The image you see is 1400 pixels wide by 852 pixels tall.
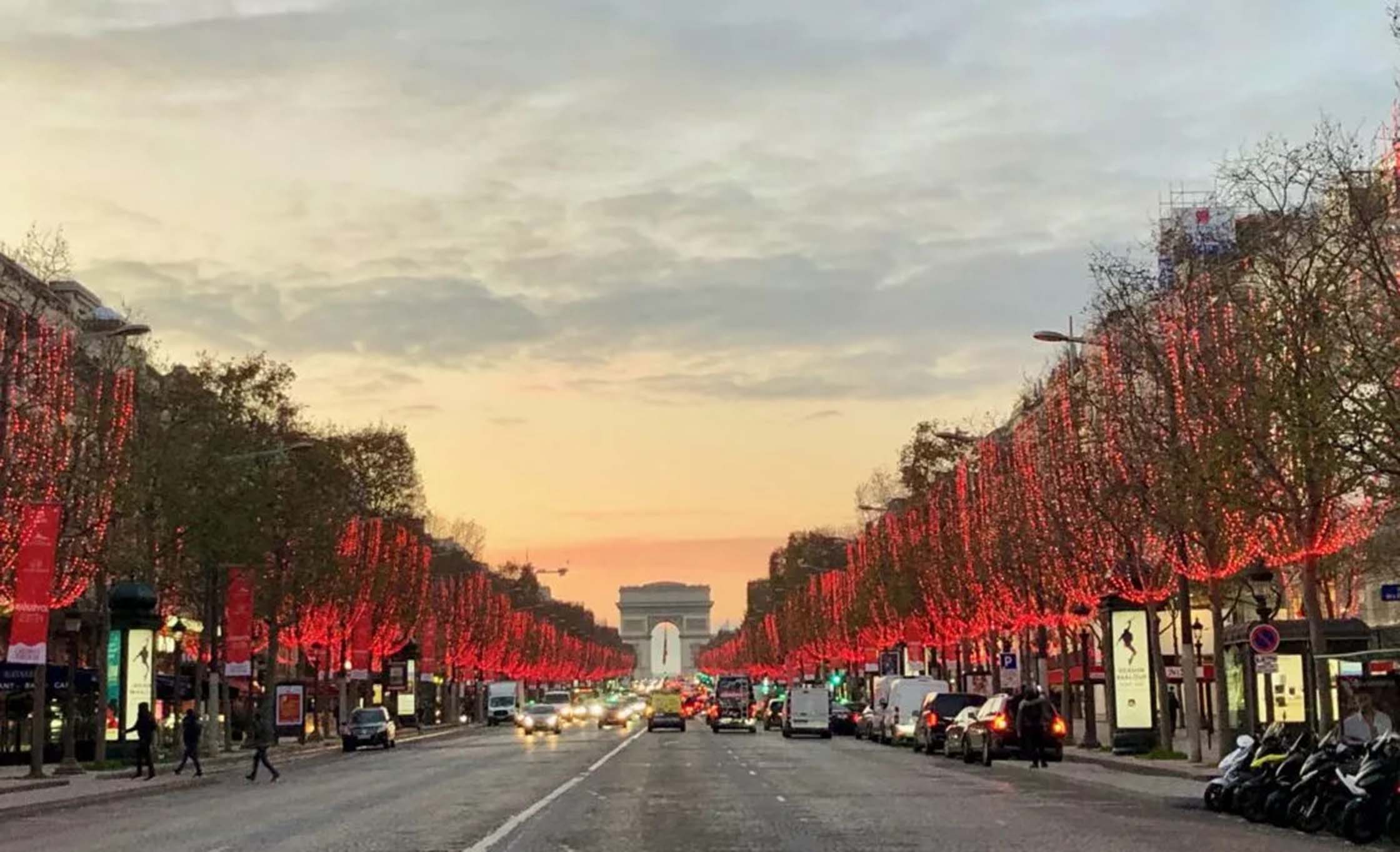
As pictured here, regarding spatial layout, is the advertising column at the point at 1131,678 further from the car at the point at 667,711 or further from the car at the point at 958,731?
the car at the point at 667,711

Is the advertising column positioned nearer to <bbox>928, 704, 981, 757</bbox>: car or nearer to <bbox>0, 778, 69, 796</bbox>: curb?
<bbox>928, 704, 981, 757</bbox>: car

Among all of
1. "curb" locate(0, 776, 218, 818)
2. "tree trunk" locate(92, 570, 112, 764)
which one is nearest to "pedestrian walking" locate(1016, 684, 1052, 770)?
"curb" locate(0, 776, 218, 818)

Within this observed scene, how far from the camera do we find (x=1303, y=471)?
32.2 m

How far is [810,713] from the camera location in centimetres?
8344

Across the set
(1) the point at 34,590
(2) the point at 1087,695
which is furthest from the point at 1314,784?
(1) the point at 34,590

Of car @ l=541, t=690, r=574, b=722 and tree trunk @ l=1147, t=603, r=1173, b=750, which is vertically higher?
tree trunk @ l=1147, t=603, r=1173, b=750

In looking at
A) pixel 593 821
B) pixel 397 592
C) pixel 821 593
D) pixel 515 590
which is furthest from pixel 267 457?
pixel 515 590

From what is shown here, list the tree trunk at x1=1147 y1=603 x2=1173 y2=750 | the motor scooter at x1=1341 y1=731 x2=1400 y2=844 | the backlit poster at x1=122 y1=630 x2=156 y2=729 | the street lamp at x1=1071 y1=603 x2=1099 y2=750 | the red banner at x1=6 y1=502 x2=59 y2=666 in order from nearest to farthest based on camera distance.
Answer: the motor scooter at x1=1341 y1=731 x2=1400 y2=844 < the red banner at x1=6 y1=502 x2=59 y2=666 < the tree trunk at x1=1147 y1=603 x2=1173 y2=750 < the backlit poster at x1=122 y1=630 x2=156 y2=729 < the street lamp at x1=1071 y1=603 x2=1099 y2=750

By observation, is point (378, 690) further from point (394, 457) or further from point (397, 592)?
point (394, 457)

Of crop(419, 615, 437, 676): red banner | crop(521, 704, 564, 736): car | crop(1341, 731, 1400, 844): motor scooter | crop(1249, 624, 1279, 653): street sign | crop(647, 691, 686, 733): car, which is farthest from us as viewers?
crop(419, 615, 437, 676): red banner

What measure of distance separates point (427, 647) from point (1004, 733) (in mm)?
66131

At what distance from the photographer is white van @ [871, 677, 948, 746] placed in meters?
69.1

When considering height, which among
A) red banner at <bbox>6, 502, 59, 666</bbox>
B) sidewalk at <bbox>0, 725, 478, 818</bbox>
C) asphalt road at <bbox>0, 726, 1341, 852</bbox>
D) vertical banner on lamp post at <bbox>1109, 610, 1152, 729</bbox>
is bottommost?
sidewalk at <bbox>0, 725, 478, 818</bbox>

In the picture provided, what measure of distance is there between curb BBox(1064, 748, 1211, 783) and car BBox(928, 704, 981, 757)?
3083 mm
